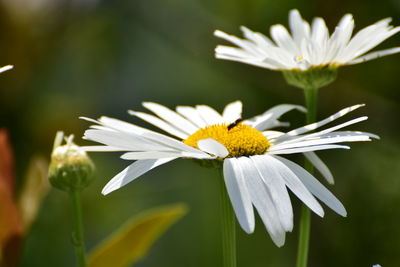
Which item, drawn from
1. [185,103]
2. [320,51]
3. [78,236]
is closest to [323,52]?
[320,51]

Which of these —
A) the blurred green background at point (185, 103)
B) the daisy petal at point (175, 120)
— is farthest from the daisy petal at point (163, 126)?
the blurred green background at point (185, 103)

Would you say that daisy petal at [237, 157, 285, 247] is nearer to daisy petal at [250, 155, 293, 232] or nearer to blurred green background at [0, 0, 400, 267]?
daisy petal at [250, 155, 293, 232]

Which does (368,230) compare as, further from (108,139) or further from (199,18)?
(108,139)

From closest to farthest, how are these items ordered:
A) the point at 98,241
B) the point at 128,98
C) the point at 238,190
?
the point at 238,190
the point at 98,241
the point at 128,98

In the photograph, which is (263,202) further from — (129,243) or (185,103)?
(185,103)

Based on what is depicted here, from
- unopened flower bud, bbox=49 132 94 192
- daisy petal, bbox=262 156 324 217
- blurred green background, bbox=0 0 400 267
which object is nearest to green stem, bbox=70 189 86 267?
unopened flower bud, bbox=49 132 94 192

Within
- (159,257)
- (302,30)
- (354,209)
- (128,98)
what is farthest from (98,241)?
(302,30)

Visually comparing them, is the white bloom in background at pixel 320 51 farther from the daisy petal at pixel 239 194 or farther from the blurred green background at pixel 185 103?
the blurred green background at pixel 185 103
